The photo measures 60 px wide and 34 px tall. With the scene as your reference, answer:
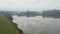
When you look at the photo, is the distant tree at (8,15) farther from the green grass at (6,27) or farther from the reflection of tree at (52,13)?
the reflection of tree at (52,13)

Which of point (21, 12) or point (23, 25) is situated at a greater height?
point (21, 12)

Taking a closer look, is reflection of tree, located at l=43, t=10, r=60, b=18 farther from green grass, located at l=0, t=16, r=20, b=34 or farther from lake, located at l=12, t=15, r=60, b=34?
green grass, located at l=0, t=16, r=20, b=34

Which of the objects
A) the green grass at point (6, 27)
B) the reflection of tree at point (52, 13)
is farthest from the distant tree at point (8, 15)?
the reflection of tree at point (52, 13)

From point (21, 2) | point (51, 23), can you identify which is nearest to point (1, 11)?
point (21, 2)

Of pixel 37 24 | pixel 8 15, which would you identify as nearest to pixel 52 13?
pixel 37 24

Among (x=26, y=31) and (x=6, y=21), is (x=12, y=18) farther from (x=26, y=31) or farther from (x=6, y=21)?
(x=26, y=31)

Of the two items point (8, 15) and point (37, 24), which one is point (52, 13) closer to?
point (37, 24)

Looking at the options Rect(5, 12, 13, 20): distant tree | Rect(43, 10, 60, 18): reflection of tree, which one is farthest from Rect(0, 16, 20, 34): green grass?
Rect(43, 10, 60, 18): reflection of tree
